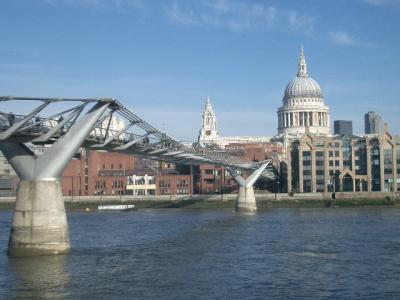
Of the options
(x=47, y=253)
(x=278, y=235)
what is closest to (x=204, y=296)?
(x=47, y=253)

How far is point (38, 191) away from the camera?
3744 cm

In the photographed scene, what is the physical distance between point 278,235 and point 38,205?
68.8 feet

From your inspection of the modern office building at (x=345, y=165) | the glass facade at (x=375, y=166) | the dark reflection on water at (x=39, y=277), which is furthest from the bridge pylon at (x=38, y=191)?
the glass facade at (x=375, y=166)

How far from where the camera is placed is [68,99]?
1496 inches

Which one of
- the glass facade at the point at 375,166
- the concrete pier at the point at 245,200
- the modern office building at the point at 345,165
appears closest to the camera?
the concrete pier at the point at 245,200

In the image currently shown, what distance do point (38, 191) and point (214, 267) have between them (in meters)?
9.98

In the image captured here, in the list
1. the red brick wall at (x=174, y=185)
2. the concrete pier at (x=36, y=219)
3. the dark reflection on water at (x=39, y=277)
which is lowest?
the dark reflection on water at (x=39, y=277)

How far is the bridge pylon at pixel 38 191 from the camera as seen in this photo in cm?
3744

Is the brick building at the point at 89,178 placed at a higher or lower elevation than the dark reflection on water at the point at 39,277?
higher

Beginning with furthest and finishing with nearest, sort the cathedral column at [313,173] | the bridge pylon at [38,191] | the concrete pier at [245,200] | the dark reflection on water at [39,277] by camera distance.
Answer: the cathedral column at [313,173] < the concrete pier at [245,200] < the bridge pylon at [38,191] < the dark reflection on water at [39,277]

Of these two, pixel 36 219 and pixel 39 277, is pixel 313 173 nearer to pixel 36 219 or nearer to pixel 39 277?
pixel 36 219

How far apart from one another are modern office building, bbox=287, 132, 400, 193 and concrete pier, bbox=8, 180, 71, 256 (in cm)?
8329

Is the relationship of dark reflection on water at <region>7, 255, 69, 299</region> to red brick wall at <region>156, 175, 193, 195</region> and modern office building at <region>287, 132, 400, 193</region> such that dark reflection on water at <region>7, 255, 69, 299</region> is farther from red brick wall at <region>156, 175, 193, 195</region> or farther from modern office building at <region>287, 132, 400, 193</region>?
modern office building at <region>287, 132, 400, 193</region>

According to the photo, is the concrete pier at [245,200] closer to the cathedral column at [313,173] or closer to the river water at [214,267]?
the cathedral column at [313,173]
